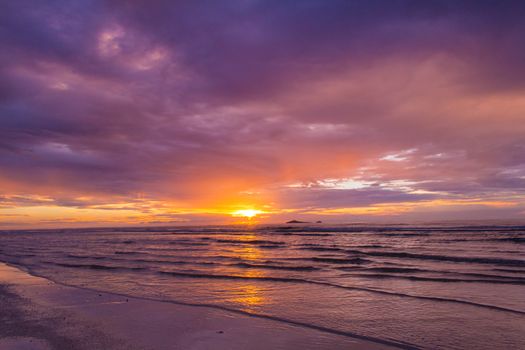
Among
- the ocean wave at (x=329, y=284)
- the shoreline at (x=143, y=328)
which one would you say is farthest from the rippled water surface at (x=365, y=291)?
the shoreline at (x=143, y=328)

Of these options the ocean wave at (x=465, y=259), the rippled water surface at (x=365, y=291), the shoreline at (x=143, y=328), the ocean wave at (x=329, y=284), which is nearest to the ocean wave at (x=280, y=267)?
the rippled water surface at (x=365, y=291)

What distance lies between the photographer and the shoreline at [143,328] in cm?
745

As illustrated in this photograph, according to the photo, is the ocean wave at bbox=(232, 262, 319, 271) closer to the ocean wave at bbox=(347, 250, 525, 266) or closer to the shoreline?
the ocean wave at bbox=(347, 250, 525, 266)

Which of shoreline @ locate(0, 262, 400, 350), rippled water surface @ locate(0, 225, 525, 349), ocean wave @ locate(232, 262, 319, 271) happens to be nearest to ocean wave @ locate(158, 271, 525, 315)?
rippled water surface @ locate(0, 225, 525, 349)

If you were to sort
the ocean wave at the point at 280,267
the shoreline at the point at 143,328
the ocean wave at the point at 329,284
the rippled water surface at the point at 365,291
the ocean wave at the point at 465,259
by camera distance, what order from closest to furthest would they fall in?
the shoreline at the point at 143,328 < the rippled water surface at the point at 365,291 < the ocean wave at the point at 329,284 < the ocean wave at the point at 280,267 < the ocean wave at the point at 465,259

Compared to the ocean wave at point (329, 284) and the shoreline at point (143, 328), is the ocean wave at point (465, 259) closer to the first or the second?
the ocean wave at point (329, 284)

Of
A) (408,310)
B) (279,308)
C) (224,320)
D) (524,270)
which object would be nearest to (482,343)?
(408,310)

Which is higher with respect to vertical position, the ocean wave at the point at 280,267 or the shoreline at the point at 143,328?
the shoreline at the point at 143,328

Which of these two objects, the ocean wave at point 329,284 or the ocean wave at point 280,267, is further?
the ocean wave at point 280,267

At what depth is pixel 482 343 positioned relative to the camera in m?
7.49

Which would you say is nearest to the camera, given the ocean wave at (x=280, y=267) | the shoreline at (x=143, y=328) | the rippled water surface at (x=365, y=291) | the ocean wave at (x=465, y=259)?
the shoreline at (x=143, y=328)

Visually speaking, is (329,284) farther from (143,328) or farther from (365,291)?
(143,328)

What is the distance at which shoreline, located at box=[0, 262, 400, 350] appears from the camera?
7445 mm

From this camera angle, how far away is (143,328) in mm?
8672
